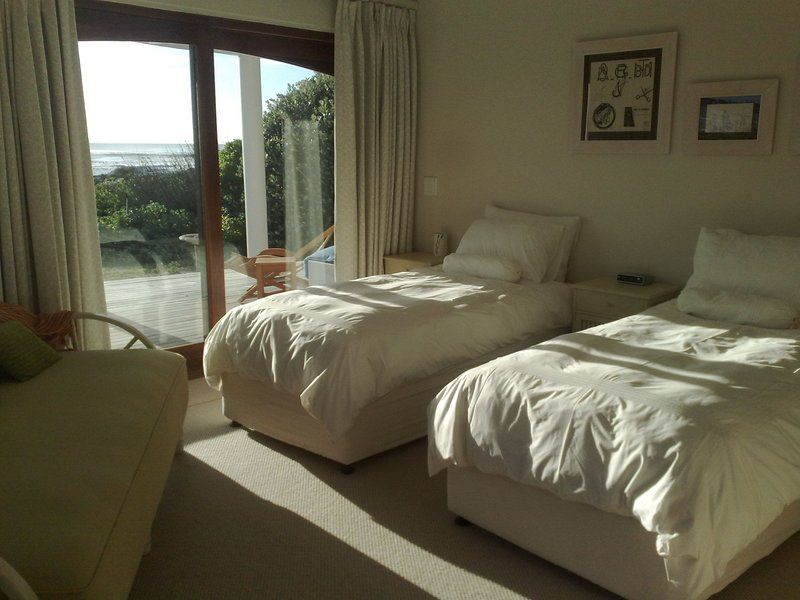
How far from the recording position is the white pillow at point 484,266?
430 cm

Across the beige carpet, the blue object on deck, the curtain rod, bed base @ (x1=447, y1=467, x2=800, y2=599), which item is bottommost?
the beige carpet

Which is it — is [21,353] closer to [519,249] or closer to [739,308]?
[519,249]

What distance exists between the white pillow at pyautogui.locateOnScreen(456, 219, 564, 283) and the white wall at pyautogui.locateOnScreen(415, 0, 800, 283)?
0.26m

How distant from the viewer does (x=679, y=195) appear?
4082 millimetres

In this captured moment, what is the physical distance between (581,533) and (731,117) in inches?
97.9

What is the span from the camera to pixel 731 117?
12.5 feet

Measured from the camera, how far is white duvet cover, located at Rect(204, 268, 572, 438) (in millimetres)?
3145

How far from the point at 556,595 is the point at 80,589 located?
1490 millimetres

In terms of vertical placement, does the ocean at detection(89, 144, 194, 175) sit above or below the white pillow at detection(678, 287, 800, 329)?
above

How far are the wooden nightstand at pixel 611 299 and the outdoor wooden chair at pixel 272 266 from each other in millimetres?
1950

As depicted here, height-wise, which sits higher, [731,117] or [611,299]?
[731,117]

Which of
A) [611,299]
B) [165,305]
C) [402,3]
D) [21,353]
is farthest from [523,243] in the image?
[21,353]

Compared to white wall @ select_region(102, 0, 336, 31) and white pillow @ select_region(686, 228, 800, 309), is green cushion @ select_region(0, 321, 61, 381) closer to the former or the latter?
white wall @ select_region(102, 0, 336, 31)

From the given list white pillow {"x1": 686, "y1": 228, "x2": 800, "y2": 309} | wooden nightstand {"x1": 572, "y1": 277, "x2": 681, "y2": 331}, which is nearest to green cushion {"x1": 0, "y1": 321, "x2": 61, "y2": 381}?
wooden nightstand {"x1": 572, "y1": 277, "x2": 681, "y2": 331}
